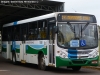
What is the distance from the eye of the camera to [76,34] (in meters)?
15.8

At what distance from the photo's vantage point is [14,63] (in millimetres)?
23875

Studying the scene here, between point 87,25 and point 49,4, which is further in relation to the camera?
point 49,4

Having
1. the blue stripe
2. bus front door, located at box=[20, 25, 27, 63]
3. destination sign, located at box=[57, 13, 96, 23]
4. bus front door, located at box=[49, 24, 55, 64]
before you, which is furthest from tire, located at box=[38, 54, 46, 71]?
bus front door, located at box=[20, 25, 27, 63]

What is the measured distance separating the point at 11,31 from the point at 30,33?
5.22 metres

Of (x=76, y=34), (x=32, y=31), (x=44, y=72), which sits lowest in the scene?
(x=44, y=72)

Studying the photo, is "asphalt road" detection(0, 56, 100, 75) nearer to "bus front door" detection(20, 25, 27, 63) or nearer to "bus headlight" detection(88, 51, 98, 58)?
"bus headlight" detection(88, 51, 98, 58)

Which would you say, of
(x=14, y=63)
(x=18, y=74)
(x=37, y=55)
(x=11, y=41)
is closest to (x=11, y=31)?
(x=11, y=41)

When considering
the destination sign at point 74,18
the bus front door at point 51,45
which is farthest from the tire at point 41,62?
the destination sign at point 74,18

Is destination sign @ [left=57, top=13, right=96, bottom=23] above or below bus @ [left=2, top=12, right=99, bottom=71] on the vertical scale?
above

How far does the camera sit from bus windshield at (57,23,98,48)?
51.3ft

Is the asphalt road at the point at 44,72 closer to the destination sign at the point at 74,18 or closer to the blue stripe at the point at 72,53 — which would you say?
the blue stripe at the point at 72,53

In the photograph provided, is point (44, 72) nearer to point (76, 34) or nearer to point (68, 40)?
point (68, 40)

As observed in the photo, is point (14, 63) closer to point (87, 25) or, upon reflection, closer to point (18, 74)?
point (18, 74)

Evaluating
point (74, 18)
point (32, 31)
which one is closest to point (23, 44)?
point (32, 31)
